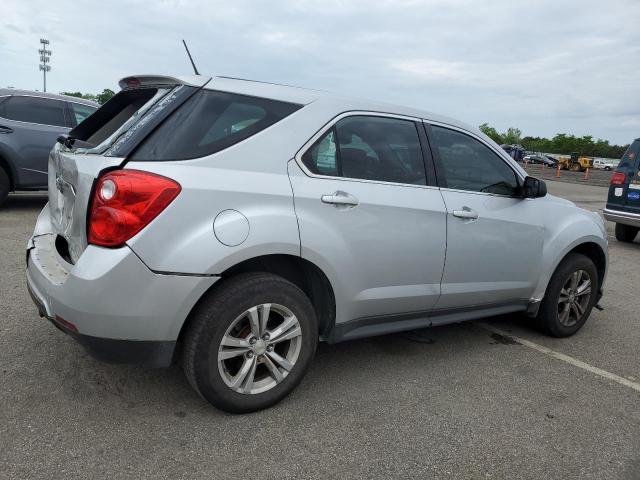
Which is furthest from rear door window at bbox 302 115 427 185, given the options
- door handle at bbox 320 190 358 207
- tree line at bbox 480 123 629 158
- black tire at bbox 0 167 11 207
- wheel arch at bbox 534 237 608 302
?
tree line at bbox 480 123 629 158

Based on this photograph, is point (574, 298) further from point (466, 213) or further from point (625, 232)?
point (625, 232)

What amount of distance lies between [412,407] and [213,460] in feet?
3.80

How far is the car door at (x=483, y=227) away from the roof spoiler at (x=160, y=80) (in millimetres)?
1514

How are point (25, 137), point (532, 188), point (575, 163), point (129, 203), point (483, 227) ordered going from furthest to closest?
point (575, 163) → point (25, 137) → point (532, 188) → point (483, 227) → point (129, 203)

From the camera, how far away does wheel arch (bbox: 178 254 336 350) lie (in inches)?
109

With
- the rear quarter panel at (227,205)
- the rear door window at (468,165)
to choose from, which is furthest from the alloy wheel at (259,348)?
the rear door window at (468,165)

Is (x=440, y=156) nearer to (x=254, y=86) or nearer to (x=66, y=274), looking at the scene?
(x=254, y=86)

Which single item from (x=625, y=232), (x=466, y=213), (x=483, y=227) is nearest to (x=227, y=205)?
(x=466, y=213)

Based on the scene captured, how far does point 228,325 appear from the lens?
2562mm

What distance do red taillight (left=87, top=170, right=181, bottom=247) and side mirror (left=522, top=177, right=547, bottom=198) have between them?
2502mm

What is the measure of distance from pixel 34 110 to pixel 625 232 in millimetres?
9919

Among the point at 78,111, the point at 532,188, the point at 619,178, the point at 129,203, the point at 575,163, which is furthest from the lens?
the point at 575,163

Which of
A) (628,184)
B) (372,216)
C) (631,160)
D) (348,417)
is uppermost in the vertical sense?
(631,160)

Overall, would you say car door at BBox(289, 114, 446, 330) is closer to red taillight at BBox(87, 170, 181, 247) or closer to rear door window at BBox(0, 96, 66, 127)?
red taillight at BBox(87, 170, 181, 247)
